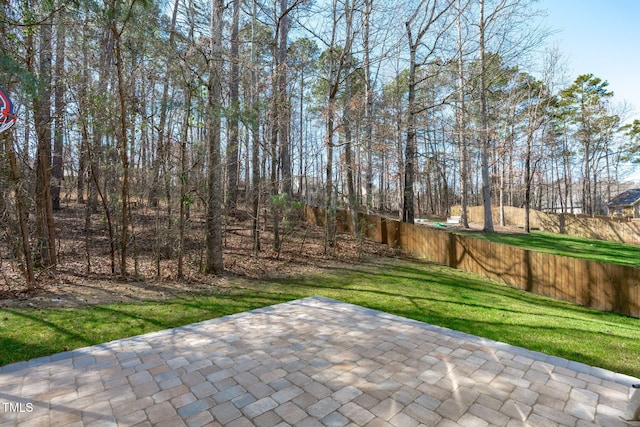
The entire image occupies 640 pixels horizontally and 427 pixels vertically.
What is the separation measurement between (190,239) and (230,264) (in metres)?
2.20

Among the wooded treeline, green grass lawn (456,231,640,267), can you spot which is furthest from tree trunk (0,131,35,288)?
green grass lawn (456,231,640,267)

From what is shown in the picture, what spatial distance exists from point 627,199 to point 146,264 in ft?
106

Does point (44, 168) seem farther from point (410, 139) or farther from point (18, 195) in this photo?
point (410, 139)

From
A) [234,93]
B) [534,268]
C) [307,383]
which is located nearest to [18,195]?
[307,383]

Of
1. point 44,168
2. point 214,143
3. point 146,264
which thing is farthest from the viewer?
point 146,264

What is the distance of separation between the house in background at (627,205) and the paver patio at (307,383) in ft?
94.9

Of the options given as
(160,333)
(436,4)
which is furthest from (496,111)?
(160,333)

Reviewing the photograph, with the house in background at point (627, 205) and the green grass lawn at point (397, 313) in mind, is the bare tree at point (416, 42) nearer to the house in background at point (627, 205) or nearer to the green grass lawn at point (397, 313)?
the green grass lawn at point (397, 313)

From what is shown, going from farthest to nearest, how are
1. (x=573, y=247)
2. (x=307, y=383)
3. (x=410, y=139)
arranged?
1. (x=573, y=247)
2. (x=410, y=139)
3. (x=307, y=383)

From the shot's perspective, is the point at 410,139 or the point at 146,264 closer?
the point at 146,264

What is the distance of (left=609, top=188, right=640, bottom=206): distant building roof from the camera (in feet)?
77.6

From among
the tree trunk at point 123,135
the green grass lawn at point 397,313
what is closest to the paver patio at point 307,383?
the green grass lawn at point 397,313

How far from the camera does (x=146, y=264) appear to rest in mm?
6504

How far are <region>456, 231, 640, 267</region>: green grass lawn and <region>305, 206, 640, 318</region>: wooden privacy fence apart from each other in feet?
14.9
